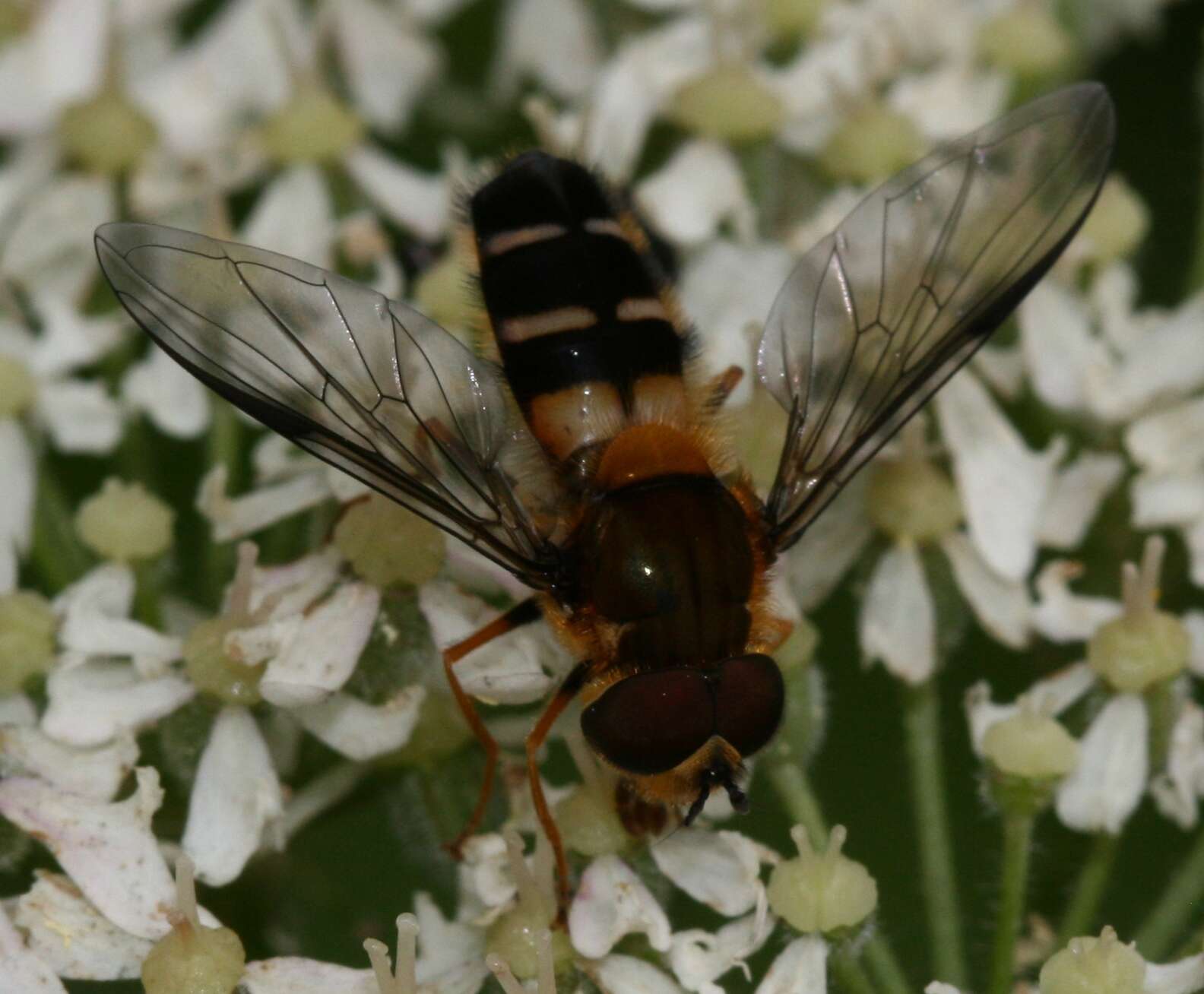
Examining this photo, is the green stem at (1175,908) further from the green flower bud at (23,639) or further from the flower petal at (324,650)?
the green flower bud at (23,639)

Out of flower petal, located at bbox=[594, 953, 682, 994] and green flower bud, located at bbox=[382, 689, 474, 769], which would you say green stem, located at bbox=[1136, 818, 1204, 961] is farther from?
green flower bud, located at bbox=[382, 689, 474, 769]

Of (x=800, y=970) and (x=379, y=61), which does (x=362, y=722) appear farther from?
(x=379, y=61)

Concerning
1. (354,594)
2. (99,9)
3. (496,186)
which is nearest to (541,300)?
(496,186)

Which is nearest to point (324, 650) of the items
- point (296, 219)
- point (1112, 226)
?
point (296, 219)

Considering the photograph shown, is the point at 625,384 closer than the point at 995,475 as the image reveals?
Yes

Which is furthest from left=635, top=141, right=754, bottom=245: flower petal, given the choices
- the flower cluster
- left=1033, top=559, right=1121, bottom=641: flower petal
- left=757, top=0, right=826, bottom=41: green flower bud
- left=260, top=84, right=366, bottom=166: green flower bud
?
left=1033, top=559, right=1121, bottom=641: flower petal

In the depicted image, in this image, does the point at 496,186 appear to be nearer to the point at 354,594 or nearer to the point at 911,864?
the point at 354,594

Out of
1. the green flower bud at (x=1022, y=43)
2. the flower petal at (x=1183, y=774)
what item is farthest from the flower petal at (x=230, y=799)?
the green flower bud at (x=1022, y=43)
